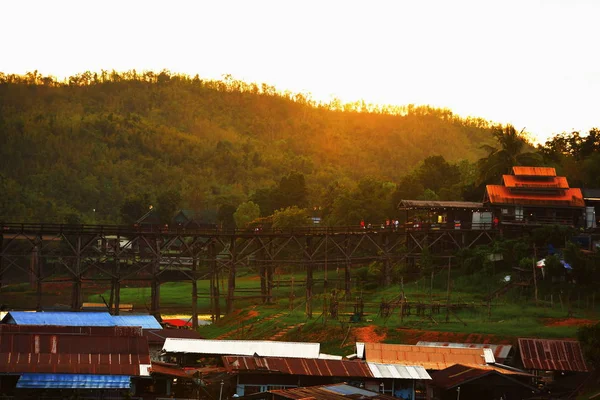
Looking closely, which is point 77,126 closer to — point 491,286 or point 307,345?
point 491,286

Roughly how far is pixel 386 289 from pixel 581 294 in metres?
17.1

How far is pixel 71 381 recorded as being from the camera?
5175cm

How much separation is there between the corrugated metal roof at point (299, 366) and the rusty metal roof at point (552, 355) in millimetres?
9450

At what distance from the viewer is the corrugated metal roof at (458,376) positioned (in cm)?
5406

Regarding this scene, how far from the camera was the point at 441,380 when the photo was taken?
55344mm

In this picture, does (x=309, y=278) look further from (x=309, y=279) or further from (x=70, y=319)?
(x=70, y=319)

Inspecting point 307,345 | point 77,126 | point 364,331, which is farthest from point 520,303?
point 77,126

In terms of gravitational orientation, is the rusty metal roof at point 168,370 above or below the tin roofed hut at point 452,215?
below

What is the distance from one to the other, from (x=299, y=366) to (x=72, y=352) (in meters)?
11.0

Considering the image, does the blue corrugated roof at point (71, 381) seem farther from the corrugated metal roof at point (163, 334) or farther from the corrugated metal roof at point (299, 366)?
the corrugated metal roof at point (163, 334)

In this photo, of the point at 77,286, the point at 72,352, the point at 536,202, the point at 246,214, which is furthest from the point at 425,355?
the point at 246,214

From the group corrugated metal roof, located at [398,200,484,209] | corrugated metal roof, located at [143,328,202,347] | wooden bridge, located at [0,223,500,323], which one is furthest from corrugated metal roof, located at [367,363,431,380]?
corrugated metal roof, located at [398,200,484,209]

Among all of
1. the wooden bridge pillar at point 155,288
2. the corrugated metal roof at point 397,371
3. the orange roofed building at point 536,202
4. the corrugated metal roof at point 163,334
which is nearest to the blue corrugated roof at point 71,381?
the corrugated metal roof at point 163,334

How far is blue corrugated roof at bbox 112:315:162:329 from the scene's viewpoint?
227ft
